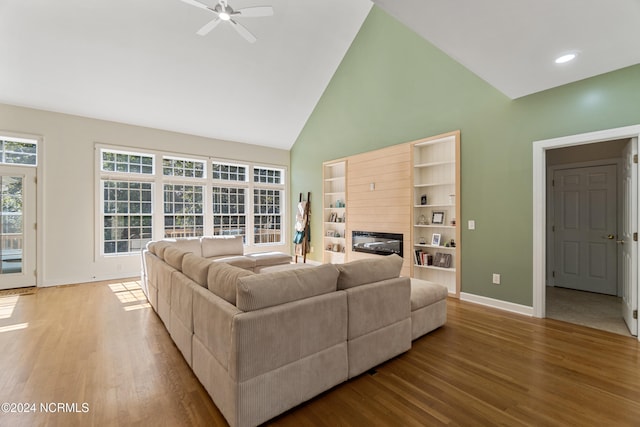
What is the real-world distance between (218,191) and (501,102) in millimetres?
5825

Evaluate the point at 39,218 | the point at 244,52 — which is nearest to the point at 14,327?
the point at 39,218

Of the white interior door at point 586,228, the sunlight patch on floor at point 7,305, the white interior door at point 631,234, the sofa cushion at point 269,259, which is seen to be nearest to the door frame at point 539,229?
the white interior door at point 631,234

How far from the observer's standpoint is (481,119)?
13.3 ft

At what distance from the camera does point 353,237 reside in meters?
6.00

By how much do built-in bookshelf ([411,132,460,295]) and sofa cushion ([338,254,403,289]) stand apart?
6.87 ft

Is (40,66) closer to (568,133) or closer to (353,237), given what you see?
(353,237)

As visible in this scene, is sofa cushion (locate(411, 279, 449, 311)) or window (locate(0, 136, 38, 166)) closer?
sofa cushion (locate(411, 279, 449, 311))

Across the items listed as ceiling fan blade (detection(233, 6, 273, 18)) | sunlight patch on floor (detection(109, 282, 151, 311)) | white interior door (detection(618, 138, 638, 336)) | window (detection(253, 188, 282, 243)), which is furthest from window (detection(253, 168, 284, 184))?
white interior door (detection(618, 138, 638, 336))

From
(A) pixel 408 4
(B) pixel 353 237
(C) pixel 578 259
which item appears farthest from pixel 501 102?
(B) pixel 353 237

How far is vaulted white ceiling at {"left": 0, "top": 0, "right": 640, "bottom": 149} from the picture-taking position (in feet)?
7.22

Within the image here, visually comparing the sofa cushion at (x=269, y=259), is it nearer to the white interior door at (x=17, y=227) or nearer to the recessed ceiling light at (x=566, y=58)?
the white interior door at (x=17, y=227)

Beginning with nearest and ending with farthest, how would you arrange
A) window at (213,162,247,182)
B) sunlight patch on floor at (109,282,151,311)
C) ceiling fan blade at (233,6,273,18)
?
1. ceiling fan blade at (233,6,273,18)
2. sunlight patch on floor at (109,282,151,311)
3. window at (213,162,247,182)

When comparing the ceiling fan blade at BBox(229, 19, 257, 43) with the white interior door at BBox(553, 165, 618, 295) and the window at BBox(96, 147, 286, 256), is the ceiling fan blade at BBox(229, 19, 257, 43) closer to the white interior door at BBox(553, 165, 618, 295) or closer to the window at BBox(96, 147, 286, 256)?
the window at BBox(96, 147, 286, 256)

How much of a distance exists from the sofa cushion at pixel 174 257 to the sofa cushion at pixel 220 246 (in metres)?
2.03
